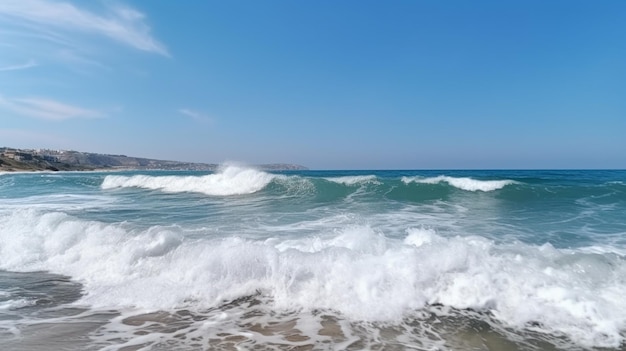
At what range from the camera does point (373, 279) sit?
5.31 metres

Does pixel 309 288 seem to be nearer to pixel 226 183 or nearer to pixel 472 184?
pixel 472 184

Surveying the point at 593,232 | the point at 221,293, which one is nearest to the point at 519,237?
the point at 593,232

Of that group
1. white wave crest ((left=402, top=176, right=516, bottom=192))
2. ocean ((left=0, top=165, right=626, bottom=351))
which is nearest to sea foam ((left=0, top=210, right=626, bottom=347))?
ocean ((left=0, top=165, right=626, bottom=351))

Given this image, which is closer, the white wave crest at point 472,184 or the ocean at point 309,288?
the ocean at point 309,288

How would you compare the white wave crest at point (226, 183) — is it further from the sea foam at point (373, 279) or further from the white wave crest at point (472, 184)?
the sea foam at point (373, 279)

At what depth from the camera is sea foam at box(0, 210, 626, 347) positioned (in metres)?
4.59

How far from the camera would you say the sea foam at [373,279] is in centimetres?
459

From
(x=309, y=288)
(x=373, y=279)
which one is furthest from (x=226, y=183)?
(x=373, y=279)

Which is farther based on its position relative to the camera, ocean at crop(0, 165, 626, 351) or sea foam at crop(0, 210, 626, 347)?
sea foam at crop(0, 210, 626, 347)

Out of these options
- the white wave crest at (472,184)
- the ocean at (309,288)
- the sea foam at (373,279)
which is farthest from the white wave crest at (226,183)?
the sea foam at (373,279)

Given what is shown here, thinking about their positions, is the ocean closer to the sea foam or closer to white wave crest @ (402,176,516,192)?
the sea foam

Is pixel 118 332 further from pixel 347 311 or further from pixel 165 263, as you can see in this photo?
pixel 347 311

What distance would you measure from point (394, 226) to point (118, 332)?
7058 millimetres

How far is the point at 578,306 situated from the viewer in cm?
453
